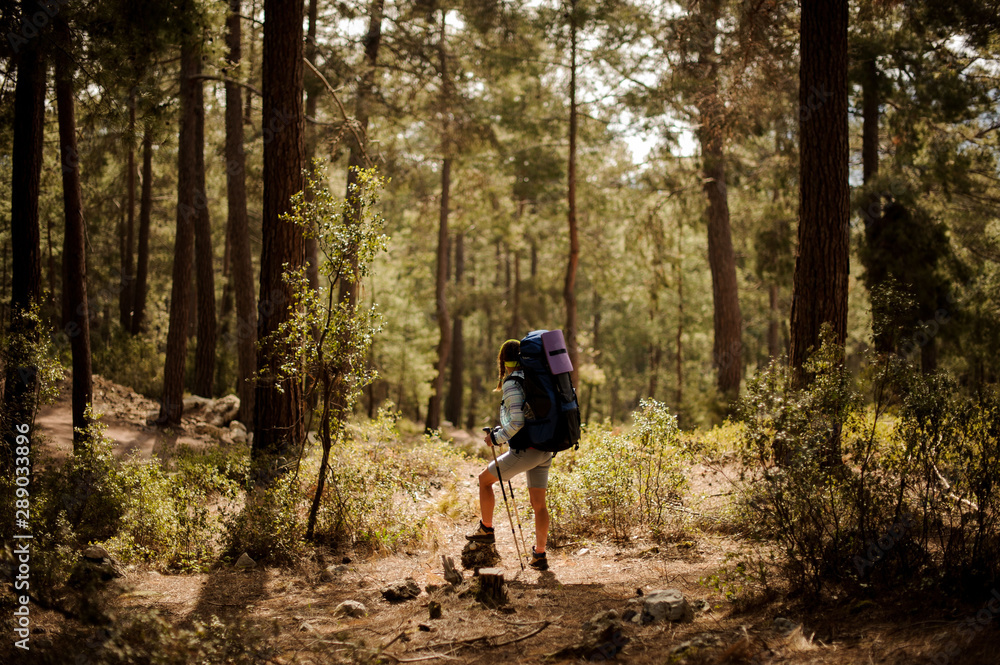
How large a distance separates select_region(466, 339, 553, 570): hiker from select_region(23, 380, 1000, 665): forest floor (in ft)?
1.14

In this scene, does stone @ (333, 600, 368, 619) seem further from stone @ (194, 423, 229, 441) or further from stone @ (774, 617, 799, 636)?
stone @ (194, 423, 229, 441)

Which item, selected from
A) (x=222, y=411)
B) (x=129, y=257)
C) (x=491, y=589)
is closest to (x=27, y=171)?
→ (x=491, y=589)

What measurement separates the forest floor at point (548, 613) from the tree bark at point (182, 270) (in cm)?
761

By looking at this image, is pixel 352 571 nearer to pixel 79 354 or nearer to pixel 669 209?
pixel 79 354

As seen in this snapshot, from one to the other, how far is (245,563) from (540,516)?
8.20 ft

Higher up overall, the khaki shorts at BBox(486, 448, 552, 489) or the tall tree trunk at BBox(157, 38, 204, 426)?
the tall tree trunk at BBox(157, 38, 204, 426)

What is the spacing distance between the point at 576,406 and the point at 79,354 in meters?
6.47

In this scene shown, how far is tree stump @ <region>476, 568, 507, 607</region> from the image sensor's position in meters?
4.50

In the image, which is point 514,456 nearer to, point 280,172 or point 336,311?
point 336,311

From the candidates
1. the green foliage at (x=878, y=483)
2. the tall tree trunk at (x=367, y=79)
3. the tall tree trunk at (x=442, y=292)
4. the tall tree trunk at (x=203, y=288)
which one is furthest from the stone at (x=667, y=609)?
the tall tree trunk at (x=442, y=292)

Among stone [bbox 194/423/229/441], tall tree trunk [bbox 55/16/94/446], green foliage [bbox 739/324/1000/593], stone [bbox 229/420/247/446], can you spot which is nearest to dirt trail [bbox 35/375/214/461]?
stone [bbox 194/423/229/441]

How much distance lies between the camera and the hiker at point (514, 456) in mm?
5176

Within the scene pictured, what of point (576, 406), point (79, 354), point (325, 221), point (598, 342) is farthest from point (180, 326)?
point (598, 342)

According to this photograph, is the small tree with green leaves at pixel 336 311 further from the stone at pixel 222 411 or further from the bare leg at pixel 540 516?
the stone at pixel 222 411
